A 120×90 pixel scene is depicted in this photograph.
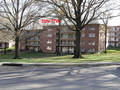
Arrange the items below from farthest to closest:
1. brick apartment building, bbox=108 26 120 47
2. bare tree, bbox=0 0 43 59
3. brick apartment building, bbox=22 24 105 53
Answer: brick apartment building, bbox=108 26 120 47
brick apartment building, bbox=22 24 105 53
bare tree, bbox=0 0 43 59

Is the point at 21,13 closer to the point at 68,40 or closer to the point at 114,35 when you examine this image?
the point at 68,40

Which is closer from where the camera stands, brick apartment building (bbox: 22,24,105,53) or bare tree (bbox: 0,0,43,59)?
bare tree (bbox: 0,0,43,59)

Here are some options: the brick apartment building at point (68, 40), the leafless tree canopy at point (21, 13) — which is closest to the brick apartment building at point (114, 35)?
the brick apartment building at point (68, 40)

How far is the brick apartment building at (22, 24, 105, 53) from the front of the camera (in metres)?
54.9

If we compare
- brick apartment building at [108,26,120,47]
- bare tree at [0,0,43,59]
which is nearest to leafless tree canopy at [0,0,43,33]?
bare tree at [0,0,43,59]

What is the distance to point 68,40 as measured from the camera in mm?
58781

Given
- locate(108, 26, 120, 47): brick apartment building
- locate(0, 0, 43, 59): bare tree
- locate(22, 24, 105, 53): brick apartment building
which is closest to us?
locate(0, 0, 43, 59): bare tree

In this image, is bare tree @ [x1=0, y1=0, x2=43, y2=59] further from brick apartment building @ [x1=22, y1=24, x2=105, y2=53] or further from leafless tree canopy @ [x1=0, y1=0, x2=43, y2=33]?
brick apartment building @ [x1=22, y1=24, x2=105, y2=53]

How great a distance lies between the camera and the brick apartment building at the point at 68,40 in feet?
180

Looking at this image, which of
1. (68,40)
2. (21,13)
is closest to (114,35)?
(68,40)

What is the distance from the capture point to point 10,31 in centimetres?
2358

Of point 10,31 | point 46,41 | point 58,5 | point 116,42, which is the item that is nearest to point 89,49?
point 46,41

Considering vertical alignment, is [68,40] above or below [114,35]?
below

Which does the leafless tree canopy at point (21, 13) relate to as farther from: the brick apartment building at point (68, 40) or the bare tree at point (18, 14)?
the brick apartment building at point (68, 40)
